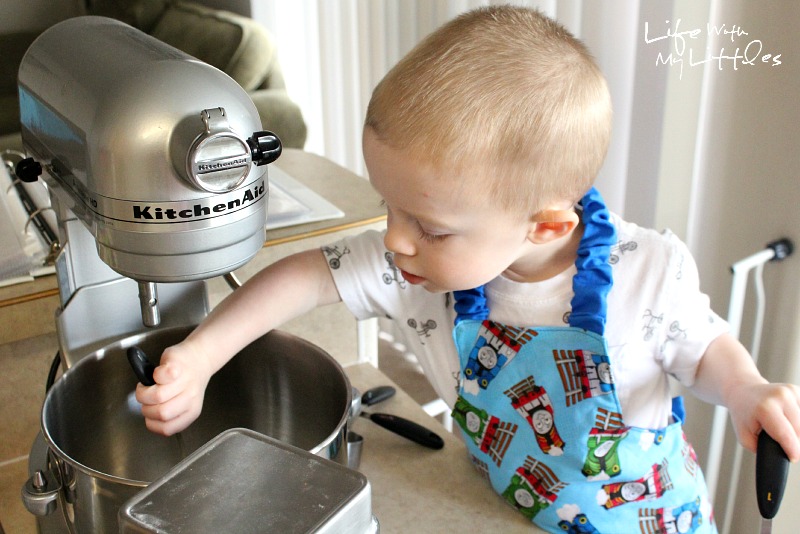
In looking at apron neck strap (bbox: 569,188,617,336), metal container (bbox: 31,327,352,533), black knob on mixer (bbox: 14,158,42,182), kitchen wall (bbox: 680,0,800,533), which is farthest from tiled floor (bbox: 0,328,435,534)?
kitchen wall (bbox: 680,0,800,533)

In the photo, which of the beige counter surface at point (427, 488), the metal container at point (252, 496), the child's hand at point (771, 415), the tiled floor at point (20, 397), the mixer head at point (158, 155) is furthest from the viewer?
the tiled floor at point (20, 397)

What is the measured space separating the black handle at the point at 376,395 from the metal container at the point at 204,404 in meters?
0.15

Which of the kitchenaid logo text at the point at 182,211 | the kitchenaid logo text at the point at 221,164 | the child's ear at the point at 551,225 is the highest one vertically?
the kitchenaid logo text at the point at 221,164

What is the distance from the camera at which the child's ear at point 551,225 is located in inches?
26.6

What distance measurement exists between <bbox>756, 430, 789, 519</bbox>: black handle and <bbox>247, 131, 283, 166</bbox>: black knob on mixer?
0.40 m

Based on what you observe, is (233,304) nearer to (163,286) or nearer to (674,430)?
(163,286)

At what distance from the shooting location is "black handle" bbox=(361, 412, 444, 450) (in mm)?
811

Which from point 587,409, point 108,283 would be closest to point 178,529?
point 108,283

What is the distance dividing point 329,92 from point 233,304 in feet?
4.72

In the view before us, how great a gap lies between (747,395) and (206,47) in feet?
3.19

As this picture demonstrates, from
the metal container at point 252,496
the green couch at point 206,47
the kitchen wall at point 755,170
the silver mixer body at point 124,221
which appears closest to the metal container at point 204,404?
the silver mixer body at point 124,221

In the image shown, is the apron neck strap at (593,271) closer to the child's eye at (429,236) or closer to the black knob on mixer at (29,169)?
the child's eye at (429,236)

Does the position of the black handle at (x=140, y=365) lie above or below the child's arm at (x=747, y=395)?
above

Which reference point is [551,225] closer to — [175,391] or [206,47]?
[175,391]
